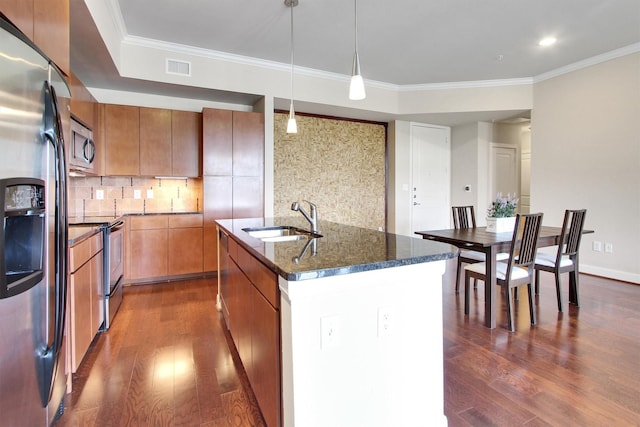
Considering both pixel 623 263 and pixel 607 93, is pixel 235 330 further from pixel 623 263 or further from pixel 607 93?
pixel 607 93

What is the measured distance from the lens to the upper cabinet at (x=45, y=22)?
119 cm

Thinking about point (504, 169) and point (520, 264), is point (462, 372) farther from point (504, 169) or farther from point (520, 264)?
point (504, 169)

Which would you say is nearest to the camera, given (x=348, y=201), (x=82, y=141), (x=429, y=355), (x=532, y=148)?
(x=429, y=355)

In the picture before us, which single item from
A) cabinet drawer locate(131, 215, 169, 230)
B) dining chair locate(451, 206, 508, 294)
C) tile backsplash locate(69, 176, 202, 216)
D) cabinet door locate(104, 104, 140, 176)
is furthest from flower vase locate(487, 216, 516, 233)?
cabinet door locate(104, 104, 140, 176)

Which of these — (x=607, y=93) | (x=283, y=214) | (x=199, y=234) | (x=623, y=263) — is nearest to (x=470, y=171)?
(x=607, y=93)

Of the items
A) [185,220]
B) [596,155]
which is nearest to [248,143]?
[185,220]

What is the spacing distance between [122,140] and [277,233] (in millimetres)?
2594

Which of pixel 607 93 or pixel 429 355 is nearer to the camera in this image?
pixel 429 355

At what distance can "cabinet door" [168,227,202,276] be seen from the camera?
4129mm

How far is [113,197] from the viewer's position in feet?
14.0

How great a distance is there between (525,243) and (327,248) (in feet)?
6.62

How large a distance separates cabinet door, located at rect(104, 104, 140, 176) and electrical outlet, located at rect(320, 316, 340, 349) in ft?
12.1

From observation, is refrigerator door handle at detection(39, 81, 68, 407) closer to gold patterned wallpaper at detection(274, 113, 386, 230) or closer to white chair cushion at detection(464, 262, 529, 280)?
white chair cushion at detection(464, 262, 529, 280)

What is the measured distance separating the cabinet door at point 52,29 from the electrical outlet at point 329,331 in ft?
5.36
